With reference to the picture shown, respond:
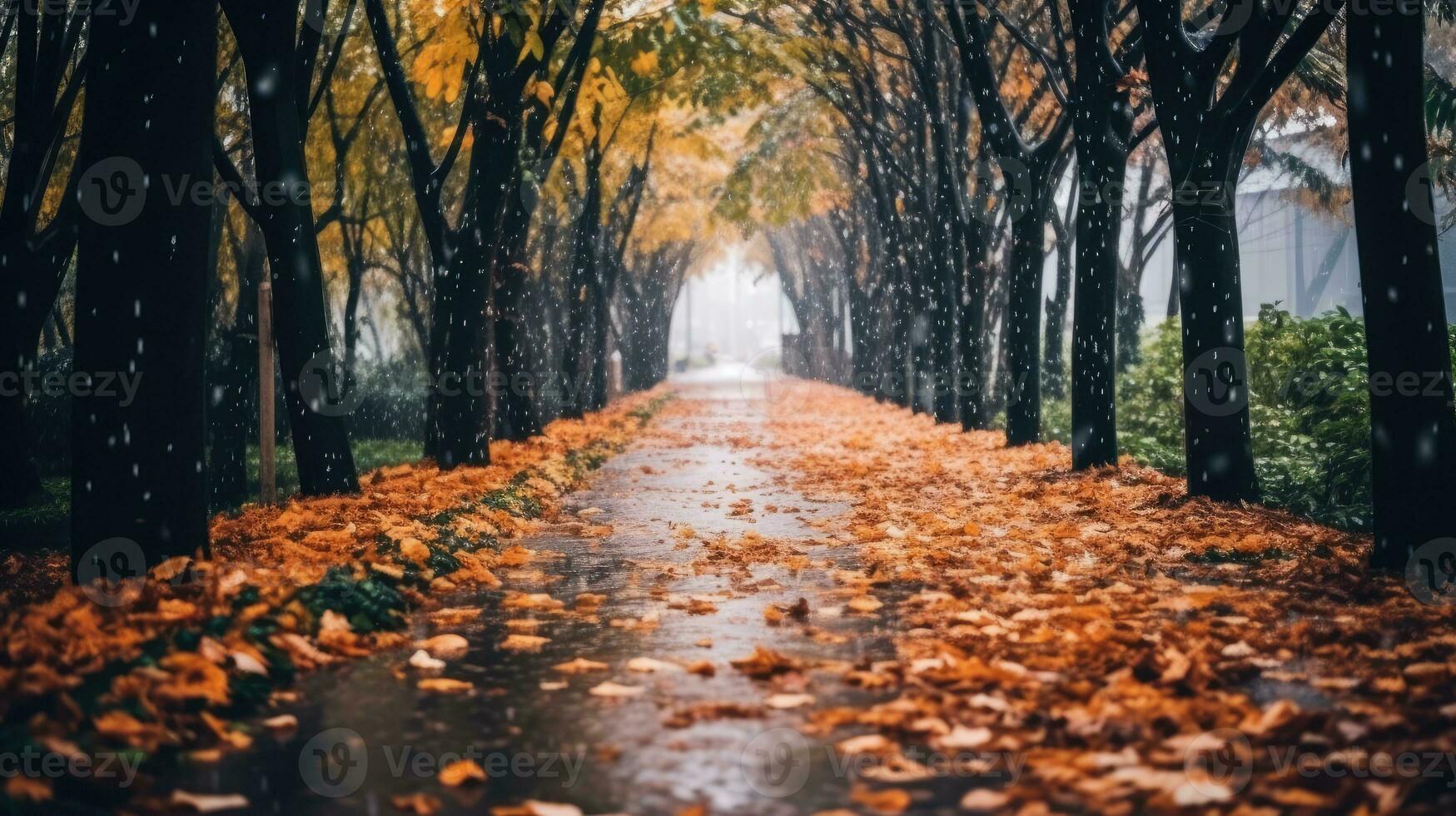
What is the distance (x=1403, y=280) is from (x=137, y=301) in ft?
21.5

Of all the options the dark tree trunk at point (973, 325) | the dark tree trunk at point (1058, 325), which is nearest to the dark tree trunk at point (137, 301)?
the dark tree trunk at point (973, 325)

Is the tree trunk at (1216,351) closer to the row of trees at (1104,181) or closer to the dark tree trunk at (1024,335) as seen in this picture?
the row of trees at (1104,181)

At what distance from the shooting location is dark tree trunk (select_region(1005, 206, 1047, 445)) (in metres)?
17.3

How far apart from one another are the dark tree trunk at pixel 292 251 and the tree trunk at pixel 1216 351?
280 inches

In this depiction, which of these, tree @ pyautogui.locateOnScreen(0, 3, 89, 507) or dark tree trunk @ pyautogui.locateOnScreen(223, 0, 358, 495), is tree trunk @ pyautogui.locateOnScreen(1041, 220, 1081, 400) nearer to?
dark tree trunk @ pyautogui.locateOnScreen(223, 0, 358, 495)

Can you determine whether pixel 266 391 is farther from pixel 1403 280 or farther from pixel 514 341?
pixel 1403 280

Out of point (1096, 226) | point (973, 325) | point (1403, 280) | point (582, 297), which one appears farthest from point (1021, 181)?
point (582, 297)

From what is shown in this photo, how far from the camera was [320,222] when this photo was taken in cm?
1945

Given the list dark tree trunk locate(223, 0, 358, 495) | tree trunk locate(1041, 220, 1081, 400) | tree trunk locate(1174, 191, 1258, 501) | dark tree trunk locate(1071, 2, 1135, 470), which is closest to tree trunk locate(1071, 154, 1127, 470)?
dark tree trunk locate(1071, 2, 1135, 470)

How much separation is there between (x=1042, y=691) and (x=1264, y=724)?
820mm

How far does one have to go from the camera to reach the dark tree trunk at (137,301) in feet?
21.4

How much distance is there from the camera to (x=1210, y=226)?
10523 mm

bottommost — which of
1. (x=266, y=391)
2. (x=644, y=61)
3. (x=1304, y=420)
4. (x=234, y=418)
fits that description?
(x=1304, y=420)

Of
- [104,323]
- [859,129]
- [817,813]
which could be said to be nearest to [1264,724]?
[817,813]
